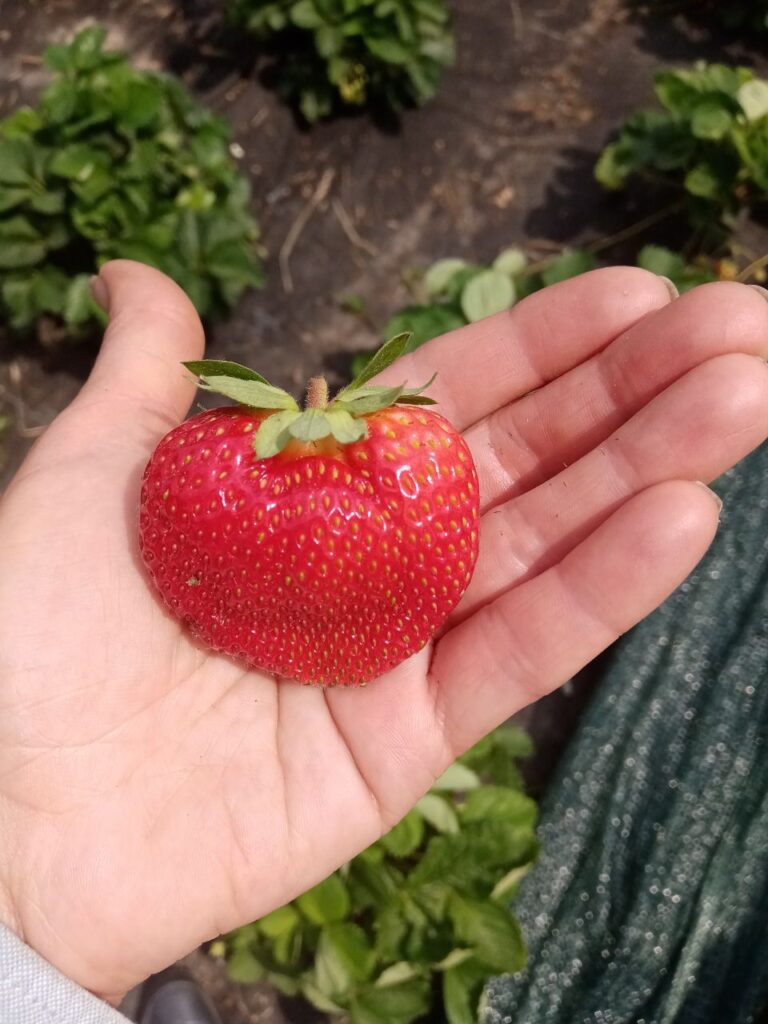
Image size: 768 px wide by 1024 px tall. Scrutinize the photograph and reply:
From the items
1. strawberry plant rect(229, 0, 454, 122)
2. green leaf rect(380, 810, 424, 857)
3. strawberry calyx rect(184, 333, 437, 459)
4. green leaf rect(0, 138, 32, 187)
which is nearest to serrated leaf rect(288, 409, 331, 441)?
strawberry calyx rect(184, 333, 437, 459)

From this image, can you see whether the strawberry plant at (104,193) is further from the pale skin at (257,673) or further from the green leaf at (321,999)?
the green leaf at (321,999)

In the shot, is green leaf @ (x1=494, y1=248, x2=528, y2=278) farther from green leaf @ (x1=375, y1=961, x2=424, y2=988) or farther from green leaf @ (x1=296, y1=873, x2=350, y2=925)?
green leaf @ (x1=375, y1=961, x2=424, y2=988)

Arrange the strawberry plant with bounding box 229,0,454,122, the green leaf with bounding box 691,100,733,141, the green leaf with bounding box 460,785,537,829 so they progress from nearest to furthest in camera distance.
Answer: the green leaf with bounding box 460,785,537,829, the green leaf with bounding box 691,100,733,141, the strawberry plant with bounding box 229,0,454,122

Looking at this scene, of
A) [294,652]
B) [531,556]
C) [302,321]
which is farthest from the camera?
[302,321]

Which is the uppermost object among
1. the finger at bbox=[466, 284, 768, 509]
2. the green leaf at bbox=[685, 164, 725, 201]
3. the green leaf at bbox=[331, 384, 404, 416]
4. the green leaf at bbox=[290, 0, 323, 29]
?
the green leaf at bbox=[290, 0, 323, 29]

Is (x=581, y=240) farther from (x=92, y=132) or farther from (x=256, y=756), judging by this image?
(x=256, y=756)

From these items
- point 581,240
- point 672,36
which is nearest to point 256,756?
point 581,240

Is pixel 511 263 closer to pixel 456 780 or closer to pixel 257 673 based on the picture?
pixel 456 780

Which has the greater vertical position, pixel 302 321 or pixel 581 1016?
pixel 302 321
